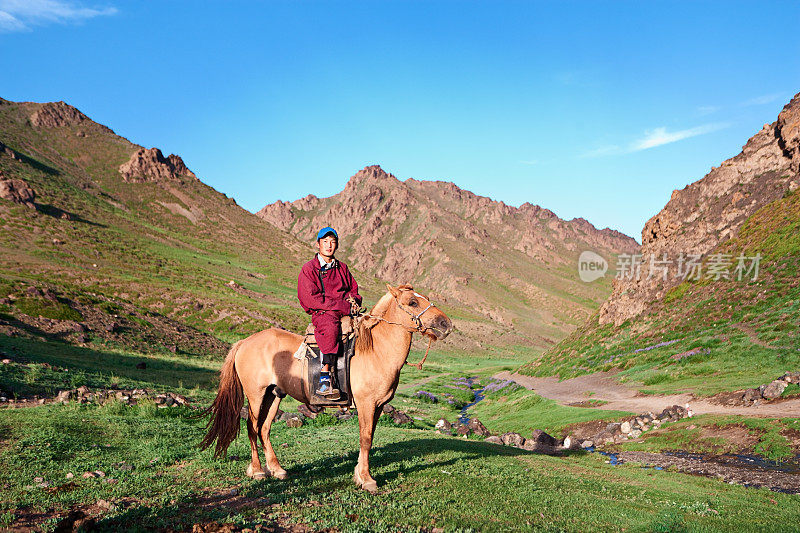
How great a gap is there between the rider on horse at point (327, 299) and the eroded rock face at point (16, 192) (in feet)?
456

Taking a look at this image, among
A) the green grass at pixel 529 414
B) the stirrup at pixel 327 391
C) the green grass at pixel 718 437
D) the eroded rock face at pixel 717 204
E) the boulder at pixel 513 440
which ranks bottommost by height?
the green grass at pixel 529 414

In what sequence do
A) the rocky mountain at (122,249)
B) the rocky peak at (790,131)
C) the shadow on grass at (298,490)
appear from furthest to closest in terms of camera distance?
the rocky peak at (790,131) → the rocky mountain at (122,249) → the shadow on grass at (298,490)

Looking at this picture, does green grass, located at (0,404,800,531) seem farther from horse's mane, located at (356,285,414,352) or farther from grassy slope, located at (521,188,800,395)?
grassy slope, located at (521,188,800,395)

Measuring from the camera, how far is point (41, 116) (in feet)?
618

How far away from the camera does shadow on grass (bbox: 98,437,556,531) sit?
5.83 meters

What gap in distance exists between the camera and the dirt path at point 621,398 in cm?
1847

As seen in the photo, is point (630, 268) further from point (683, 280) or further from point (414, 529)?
point (414, 529)

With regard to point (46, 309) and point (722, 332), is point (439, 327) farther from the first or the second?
point (46, 309)

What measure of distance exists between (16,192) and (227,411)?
14019cm

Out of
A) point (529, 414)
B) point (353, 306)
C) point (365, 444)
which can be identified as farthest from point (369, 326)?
point (529, 414)

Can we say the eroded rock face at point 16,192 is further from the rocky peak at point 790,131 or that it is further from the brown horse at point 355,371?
the rocky peak at point 790,131

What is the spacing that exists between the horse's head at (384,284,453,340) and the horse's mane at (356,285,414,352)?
146 millimetres

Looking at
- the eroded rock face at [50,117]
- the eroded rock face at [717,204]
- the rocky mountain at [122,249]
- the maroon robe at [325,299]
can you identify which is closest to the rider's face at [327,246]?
the maroon robe at [325,299]

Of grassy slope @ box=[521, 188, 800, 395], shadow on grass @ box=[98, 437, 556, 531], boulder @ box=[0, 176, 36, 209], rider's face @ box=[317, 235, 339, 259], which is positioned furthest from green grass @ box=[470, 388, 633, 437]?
boulder @ box=[0, 176, 36, 209]
